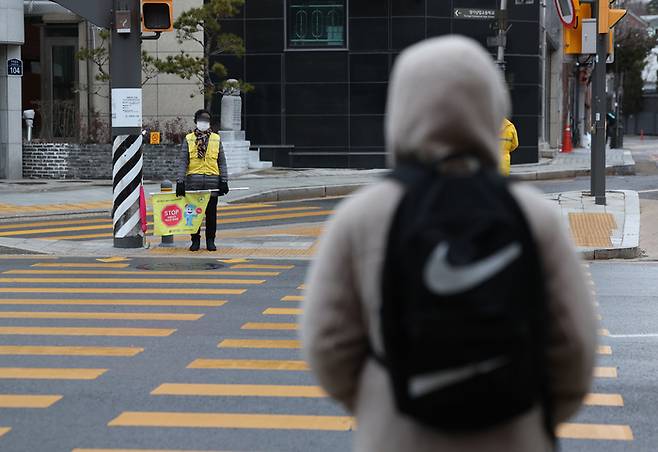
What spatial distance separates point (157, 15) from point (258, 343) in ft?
24.8

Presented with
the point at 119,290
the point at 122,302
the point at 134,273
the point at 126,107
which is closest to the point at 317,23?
the point at 126,107

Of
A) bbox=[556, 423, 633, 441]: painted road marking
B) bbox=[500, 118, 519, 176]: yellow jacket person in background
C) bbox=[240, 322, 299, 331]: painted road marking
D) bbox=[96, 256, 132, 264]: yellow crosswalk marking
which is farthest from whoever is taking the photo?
bbox=[500, 118, 519, 176]: yellow jacket person in background

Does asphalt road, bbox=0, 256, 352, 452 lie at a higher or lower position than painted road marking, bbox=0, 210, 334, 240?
lower

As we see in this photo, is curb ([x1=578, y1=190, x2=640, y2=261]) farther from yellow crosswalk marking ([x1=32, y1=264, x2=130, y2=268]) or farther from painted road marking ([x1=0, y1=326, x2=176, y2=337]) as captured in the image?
painted road marking ([x1=0, y1=326, x2=176, y2=337])

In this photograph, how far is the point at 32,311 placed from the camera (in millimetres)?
11344

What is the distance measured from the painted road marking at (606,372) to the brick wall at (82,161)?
20412 mm

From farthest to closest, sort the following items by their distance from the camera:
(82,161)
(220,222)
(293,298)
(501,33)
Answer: (501,33), (82,161), (220,222), (293,298)

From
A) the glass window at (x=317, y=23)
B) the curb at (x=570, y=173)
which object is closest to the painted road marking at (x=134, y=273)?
the curb at (x=570, y=173)

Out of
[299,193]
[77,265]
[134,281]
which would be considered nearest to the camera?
[134,281]

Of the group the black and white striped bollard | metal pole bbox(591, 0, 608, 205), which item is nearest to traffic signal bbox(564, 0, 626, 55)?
metal pole bbox(591, 0, 608, 205)

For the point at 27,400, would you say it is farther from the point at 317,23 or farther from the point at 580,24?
the point at 317,23

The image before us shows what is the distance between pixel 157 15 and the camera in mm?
16078

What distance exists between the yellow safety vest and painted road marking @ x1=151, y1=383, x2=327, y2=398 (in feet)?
27.8

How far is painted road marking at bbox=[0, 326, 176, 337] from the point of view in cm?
1012
